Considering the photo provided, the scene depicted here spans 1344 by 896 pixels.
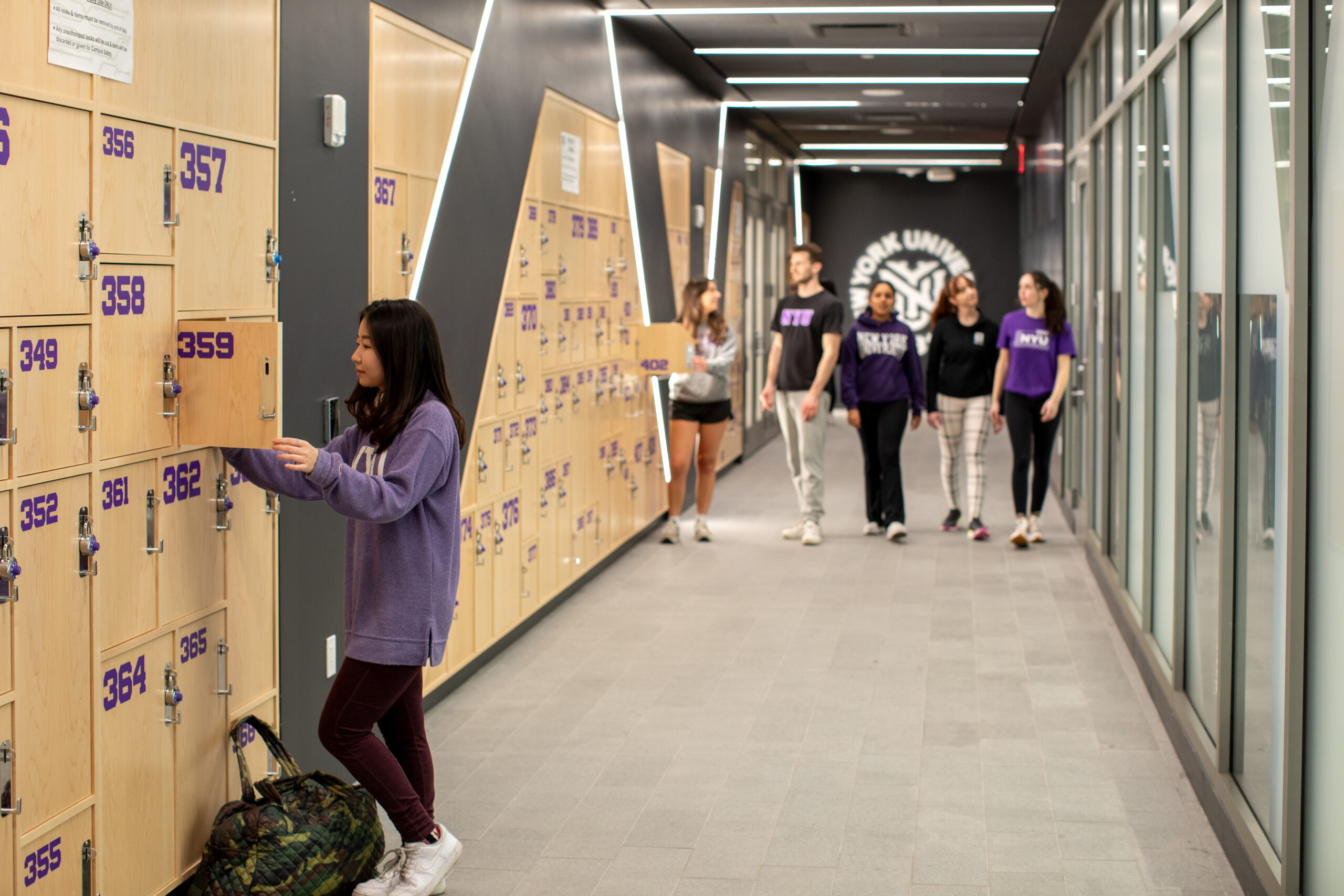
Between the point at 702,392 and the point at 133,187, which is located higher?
the point at 133,187

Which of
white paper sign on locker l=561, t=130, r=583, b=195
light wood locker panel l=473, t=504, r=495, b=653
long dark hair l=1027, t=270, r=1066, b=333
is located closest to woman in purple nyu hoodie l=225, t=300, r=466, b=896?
light wood locker panel l=473, t=504, r=495, b=653

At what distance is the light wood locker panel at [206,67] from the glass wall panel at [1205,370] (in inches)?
97.2

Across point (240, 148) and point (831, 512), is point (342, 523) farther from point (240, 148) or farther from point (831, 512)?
point (831, 512)

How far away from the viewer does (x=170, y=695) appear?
288 cm

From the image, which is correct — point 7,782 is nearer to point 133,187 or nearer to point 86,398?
point 86,398

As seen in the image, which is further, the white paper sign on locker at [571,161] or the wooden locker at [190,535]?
the white paper sign on locker at [571,161]

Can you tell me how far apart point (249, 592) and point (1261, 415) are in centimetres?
246

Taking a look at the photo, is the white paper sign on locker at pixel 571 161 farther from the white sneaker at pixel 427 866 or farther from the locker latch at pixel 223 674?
the white sneaker at pixel 427 866

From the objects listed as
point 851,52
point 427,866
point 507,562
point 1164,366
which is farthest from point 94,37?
point 851,52

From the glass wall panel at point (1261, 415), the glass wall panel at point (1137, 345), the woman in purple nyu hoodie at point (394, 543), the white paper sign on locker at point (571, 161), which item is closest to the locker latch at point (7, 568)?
the woman in purple nyu hoodie at point (394, 543)

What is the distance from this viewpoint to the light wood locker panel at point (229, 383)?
2.73m

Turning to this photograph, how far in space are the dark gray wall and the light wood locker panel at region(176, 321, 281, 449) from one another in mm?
565

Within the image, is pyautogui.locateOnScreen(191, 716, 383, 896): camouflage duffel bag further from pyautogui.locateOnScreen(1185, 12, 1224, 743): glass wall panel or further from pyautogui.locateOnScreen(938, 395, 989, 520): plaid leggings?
pyautogui.locateOnScreen(938, 395, 989, 520): plaid leggings

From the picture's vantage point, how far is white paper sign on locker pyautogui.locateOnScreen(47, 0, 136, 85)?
244cm
